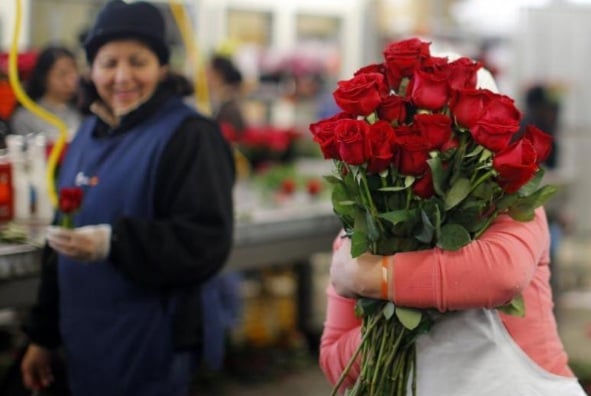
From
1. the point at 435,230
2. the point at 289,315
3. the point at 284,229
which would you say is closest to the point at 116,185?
the point at 435,230

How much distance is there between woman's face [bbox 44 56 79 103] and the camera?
3.46m

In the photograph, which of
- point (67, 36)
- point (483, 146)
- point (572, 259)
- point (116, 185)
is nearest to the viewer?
point (483, 146)

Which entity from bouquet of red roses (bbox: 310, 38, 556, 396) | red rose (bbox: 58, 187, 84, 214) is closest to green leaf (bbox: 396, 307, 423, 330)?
bouquet of red roses (bbox: 310, 38, 556, 396)

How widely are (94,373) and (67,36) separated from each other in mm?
4761

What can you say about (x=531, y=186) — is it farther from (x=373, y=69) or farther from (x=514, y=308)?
(x=373, y=69)

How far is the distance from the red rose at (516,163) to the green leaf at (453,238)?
0.10 metres

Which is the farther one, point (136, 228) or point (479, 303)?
point (136, 228)

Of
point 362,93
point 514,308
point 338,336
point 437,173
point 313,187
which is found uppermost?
point 362,93

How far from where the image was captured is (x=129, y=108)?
2059 millimetres

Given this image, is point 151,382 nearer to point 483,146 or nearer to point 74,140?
point 74,140

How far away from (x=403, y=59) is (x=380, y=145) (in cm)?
17

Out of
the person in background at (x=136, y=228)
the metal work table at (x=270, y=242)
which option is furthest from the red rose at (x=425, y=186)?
the metal work table at (x=270, y=242)

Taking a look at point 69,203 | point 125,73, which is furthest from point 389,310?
point 125,73

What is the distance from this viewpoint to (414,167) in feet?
4.32
